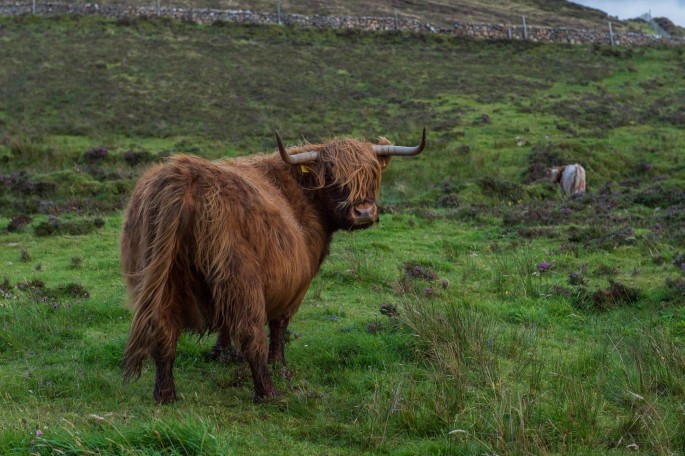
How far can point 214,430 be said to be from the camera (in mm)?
4191

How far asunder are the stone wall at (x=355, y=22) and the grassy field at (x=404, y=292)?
15291mm

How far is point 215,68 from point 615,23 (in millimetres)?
36375

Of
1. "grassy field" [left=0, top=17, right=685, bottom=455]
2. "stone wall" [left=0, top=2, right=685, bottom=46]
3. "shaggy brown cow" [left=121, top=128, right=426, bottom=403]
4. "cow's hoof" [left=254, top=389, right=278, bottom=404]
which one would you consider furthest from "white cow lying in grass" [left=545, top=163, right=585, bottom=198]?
"stone wall" [left=0, top=2, right=685, bottom=46]

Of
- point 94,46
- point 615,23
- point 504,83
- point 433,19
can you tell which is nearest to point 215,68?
point 94,46

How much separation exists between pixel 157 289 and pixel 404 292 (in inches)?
116

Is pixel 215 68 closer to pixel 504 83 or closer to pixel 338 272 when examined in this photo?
pixel 504 83

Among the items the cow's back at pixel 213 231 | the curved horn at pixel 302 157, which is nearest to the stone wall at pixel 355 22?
the curved horn at pixel 302 157

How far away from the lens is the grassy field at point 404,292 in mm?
4496

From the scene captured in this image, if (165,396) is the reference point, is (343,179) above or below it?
above

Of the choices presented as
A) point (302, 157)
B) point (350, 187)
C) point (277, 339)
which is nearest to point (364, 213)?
point (350, 187)

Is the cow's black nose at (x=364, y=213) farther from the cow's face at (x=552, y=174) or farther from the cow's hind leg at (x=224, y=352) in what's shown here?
the cow's face at (x=552, y=174)

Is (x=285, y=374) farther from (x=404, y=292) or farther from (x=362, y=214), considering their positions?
(x=404, y=292)

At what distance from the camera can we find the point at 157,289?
15.8ft

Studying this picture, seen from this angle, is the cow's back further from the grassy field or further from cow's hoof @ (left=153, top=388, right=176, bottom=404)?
the grassy field
